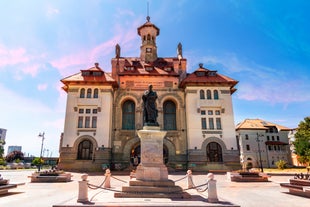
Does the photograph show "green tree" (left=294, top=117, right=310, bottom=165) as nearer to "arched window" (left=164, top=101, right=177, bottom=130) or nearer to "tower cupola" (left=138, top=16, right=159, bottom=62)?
"arched window" (left=164, top=101, right=177, bottom=130)

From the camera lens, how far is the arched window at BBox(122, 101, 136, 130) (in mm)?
31203

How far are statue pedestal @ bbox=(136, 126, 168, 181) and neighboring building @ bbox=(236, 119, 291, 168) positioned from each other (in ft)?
149

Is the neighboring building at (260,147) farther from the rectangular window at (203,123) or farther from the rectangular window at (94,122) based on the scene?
the rectangular window at (94,122)

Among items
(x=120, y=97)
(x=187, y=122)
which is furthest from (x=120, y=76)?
(x=187, y=122)

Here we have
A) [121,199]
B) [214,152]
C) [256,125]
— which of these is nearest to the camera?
[121,199]

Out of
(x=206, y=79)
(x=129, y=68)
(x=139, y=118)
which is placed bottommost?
(x=139, y=118)

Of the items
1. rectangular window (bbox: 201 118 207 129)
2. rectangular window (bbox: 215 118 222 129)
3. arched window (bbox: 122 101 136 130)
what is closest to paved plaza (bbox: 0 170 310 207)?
rectangular window (bbox: 201 118 207 129)

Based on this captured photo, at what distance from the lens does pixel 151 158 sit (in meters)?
10.6

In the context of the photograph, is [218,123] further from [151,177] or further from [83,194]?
[83,194]

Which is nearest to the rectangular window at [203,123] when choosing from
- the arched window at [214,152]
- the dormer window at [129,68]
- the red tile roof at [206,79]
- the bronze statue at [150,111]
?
the arched window at [214,152]

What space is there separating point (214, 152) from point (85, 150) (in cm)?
1960

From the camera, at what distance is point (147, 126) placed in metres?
11.4

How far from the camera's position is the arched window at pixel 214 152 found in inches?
1160

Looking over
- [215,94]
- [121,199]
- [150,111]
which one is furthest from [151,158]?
[215,94]
